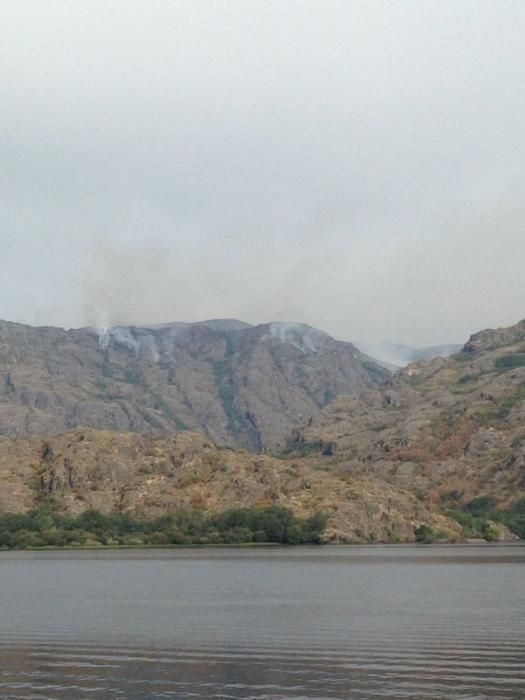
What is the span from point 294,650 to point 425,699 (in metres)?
24.8

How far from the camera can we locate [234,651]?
263 ft

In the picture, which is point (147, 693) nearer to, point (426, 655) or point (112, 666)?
point (112, 666)

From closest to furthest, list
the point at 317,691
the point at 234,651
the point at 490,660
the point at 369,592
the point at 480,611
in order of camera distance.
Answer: the point at 317,691 → the point at 490,660 → the point at 234,651 → the point at 480,611 → the point at 369,592

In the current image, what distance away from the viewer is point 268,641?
283 ft

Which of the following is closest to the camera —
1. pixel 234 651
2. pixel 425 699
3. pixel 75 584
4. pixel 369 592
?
pixel 425 699

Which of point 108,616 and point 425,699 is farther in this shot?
point 108,616

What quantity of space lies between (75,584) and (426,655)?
Answer: 352 ft

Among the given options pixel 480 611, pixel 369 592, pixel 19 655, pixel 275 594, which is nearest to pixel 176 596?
pixel 275 594

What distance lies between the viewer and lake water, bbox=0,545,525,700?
6297 centimetres

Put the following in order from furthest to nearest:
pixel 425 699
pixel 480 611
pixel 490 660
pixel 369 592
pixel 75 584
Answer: pixel 75 584 → pixel 369 592 → pixel 480 611 → pixel 490 660 → pixel 425 699

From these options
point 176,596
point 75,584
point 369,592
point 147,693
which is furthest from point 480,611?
point 75,584

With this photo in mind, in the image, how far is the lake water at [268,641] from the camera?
6297 cm

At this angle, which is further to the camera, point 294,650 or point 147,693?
point 294,650

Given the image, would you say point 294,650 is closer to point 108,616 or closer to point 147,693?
point 147,693
